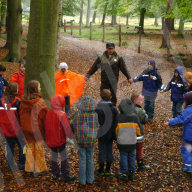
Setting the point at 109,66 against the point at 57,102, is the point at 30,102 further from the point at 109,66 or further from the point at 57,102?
the point at 109,66

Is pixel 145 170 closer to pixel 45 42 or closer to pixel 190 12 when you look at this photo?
pixel 45 42

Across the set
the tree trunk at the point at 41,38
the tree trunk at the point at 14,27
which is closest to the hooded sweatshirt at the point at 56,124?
the tree trunk at the point at 41,38

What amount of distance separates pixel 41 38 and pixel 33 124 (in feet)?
6.50

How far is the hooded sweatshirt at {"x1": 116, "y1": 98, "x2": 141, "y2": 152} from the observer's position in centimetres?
463

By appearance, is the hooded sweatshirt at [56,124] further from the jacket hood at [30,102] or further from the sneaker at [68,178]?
the sneaker at [68,178]

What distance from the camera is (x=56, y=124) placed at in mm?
4367

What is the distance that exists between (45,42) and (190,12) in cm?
1231

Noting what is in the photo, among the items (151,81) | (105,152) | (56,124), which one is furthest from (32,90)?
(151,81)

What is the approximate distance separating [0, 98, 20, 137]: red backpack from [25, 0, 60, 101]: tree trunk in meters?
1.24

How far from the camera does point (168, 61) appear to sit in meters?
18.7

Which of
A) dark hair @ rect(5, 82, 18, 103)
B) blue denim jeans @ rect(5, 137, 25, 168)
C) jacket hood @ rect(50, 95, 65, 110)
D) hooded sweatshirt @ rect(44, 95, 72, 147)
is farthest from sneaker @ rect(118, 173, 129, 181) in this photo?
dark hair @ rect(5, 82, 18, 103)

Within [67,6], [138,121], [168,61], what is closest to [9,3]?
[168,61]

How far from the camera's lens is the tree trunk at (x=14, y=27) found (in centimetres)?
1427

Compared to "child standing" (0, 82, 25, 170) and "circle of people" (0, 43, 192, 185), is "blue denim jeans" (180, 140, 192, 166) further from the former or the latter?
"child standing" (0, 82, 25, 170)
